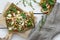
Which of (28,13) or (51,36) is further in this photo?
(28,13)

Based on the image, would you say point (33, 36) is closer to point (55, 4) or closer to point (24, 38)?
point (24, 38)

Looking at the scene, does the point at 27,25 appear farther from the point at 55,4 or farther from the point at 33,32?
the point at 55,4

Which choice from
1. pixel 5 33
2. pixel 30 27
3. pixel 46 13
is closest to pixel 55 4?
pixel 46 13

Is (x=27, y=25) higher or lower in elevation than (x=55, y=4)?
lower

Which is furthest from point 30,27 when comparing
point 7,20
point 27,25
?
point 7,20

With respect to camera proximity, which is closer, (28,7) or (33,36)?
(33,36)

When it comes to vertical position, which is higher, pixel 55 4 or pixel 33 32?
pixel 55 4
